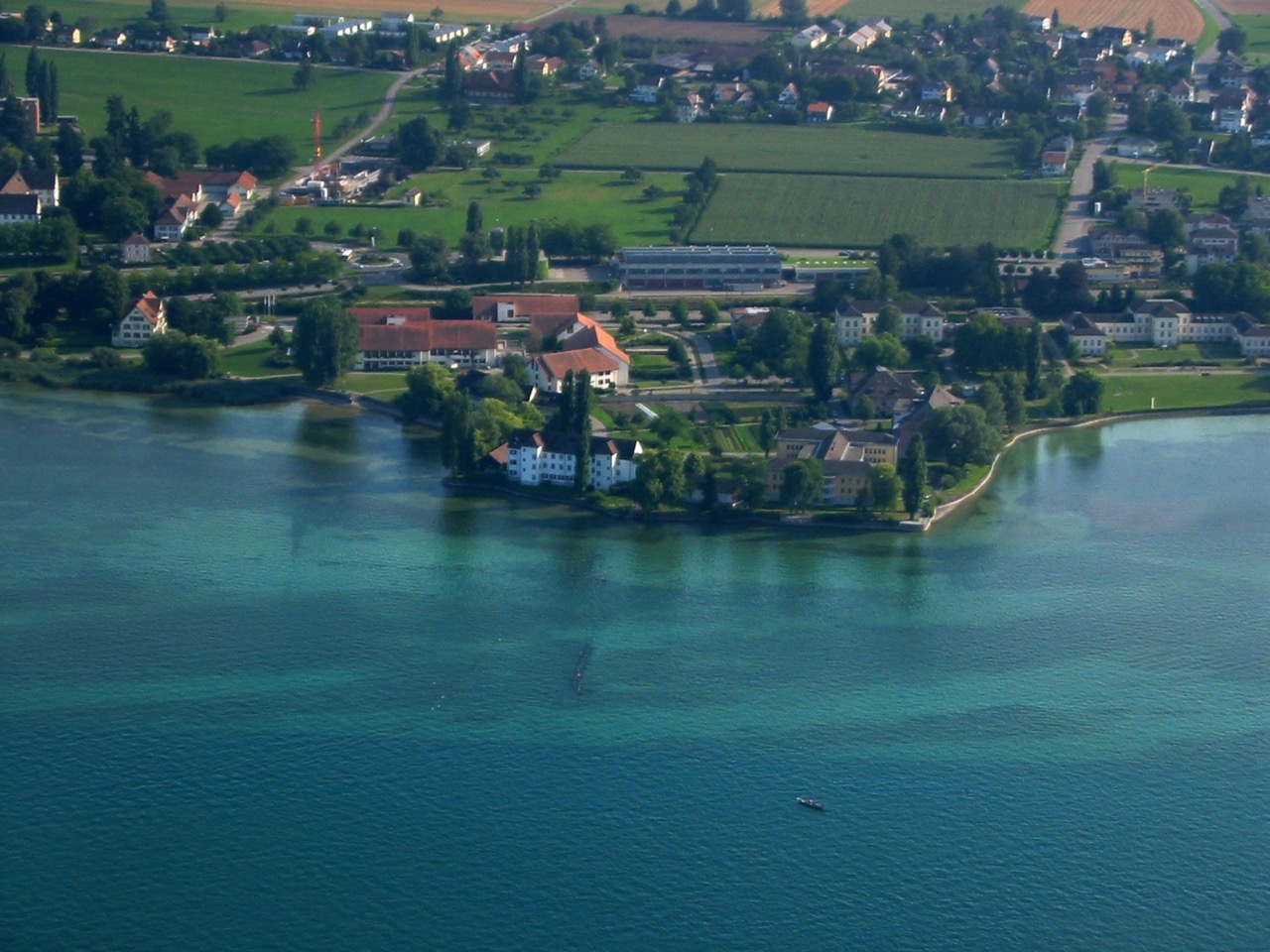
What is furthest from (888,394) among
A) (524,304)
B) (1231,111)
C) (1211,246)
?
(1231,111)

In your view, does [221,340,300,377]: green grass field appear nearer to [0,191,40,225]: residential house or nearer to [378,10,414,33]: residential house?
[0,191,40,225]: residential house

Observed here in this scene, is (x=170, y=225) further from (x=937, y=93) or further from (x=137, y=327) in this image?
(x=937, y=93)

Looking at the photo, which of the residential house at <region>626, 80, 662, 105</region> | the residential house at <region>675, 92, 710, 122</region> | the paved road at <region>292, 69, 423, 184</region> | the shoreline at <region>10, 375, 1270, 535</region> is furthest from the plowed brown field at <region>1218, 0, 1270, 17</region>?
the shoreline at <region>10, 375, 1270, 535</region>

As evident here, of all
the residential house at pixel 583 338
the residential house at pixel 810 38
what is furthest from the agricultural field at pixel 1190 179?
the residential house at pixel 583 338

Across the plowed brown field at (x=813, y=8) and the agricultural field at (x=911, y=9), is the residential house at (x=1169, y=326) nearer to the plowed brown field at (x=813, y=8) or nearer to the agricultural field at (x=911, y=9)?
the agricultural field at (x=911, y=9)

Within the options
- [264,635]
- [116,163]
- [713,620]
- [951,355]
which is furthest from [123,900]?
[116,163]

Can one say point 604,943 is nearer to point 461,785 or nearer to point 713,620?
point 461,785

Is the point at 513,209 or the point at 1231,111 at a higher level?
the point at 1231,111
